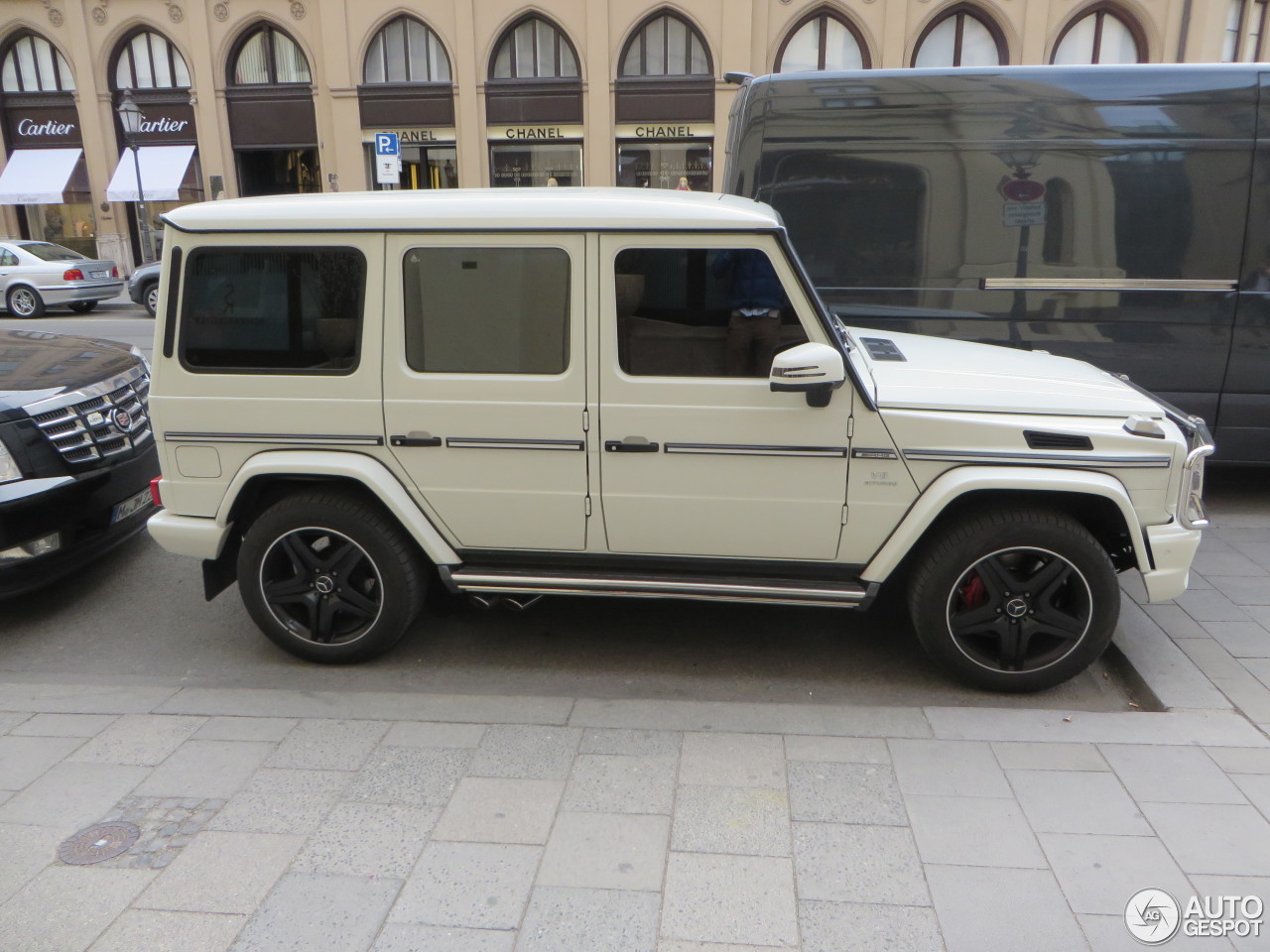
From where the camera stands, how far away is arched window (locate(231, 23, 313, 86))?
24406 millimetres

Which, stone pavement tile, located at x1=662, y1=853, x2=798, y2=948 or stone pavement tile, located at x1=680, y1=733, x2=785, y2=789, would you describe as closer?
stone pavement tile, located at x1=662, y1=853, x2=798, y2=948

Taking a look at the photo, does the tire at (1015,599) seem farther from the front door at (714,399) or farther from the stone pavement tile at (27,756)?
the stone pavement tile at (27,756)

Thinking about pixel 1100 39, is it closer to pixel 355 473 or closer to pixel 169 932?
pixel 355 473

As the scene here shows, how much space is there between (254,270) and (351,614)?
1519mm

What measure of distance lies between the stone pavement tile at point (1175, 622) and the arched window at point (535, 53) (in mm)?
21924

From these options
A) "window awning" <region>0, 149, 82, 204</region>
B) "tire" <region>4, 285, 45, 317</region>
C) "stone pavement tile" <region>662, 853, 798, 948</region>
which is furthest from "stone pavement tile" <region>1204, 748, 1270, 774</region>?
"window awning" <region>0, 149, 82, 204</region>

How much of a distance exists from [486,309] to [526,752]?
5.66 feet

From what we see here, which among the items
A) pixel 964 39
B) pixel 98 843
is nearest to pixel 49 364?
pixel 98 843

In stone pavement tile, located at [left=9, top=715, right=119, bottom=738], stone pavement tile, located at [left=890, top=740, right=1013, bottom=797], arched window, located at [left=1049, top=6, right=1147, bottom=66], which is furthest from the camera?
arched window, located at [left=1049, top=6, right=1147, bottom=66]

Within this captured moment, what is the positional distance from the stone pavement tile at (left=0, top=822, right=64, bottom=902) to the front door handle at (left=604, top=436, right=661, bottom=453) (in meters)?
2.30

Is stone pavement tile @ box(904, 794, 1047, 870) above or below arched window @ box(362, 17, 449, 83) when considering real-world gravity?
below

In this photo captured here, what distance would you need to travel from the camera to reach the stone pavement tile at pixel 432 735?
11.7 feet

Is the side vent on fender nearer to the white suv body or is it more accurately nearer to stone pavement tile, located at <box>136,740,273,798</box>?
the white suv body

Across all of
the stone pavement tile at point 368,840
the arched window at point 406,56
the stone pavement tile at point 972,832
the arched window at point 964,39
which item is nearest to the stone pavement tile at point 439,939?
the stone pavement tile at point 368,840
